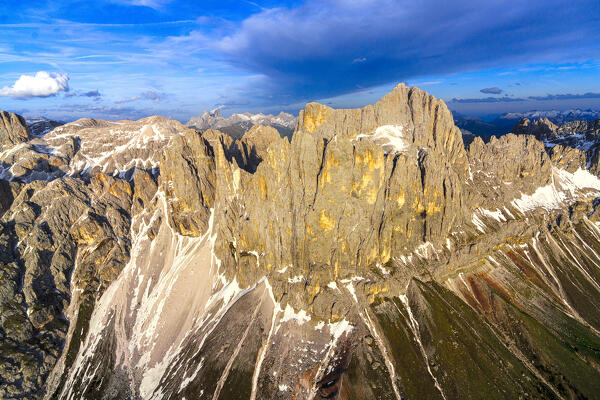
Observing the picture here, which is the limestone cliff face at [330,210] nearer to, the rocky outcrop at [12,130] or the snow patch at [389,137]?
the snow patch at [389,137]

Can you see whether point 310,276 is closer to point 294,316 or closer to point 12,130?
point 294,316

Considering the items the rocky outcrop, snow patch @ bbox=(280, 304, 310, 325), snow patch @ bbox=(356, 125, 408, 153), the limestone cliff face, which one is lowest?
snow patch @ bbox=(280, 304, 310, 325)

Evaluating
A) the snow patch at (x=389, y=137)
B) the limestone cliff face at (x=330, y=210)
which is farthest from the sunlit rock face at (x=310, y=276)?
the snow patch at (x=389, y=137)

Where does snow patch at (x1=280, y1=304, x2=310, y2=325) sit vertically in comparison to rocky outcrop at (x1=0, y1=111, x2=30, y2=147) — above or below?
below

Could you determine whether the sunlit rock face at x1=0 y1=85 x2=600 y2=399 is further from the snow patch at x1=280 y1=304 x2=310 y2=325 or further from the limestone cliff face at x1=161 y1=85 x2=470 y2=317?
the limestone cliff face at x1=161 y1=85 x2=470 y2=317

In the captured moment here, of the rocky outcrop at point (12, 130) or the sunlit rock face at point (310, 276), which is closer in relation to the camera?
the sunlit rock face at point (310, 276)

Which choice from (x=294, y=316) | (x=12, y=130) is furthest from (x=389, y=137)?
(x=12, y=130)

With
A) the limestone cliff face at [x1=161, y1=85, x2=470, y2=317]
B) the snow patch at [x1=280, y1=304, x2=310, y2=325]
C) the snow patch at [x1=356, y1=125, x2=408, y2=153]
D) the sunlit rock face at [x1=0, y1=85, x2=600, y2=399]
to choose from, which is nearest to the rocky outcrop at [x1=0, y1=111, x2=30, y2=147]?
the sunlit rock face at [x1=0, y1=85, x2=600, y2=399]

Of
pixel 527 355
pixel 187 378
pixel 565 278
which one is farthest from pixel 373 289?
pixel 565 278

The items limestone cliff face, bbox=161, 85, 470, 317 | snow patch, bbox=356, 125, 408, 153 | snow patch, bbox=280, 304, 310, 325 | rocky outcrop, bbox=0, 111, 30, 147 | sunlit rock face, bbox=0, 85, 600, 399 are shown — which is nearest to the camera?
sunlit rock face, bbox=0, 85, 600, 399
